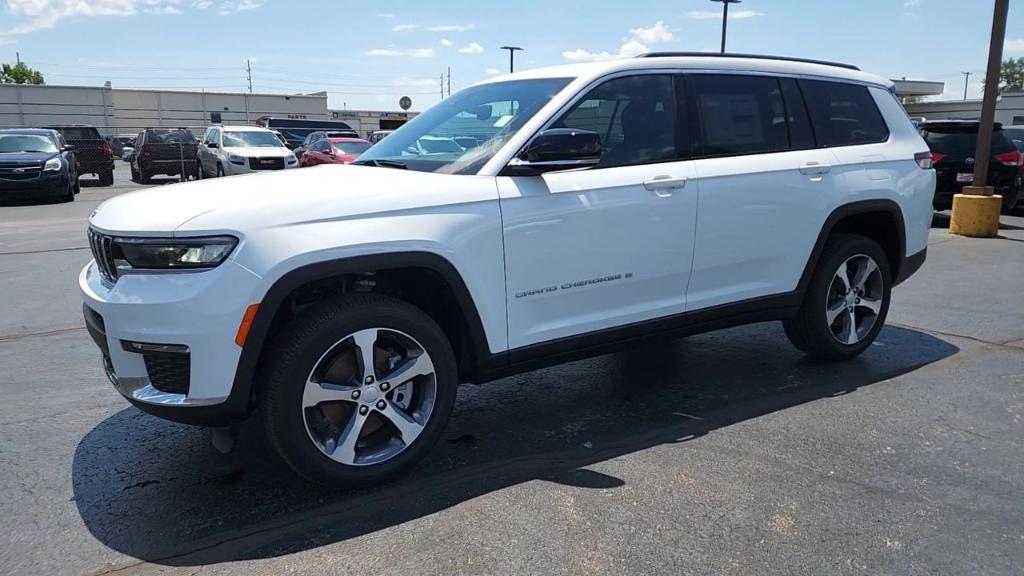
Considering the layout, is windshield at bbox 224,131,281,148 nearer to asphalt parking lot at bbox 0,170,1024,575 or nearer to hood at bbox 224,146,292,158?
hood at bbox 224,146,292,158

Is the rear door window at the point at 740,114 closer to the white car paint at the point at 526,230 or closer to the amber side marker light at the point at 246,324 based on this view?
the white car paint at the point at 526,230

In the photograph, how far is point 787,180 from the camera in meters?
4.40

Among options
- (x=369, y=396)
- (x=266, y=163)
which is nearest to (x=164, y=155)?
(x=266, y=163)

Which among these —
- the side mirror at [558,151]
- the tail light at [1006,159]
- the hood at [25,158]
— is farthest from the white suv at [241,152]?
the side mirror at [558,151]

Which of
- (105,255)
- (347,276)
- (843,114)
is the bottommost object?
(347,276)

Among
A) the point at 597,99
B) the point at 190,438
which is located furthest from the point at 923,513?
the point at 190,438

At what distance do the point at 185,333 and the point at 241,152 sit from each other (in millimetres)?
18051

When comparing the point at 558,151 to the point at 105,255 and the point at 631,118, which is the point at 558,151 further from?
the point at 105,255

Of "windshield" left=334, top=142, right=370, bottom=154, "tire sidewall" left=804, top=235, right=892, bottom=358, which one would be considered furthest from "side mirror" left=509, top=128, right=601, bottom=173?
"windshield" left=334, top=142, right=370, bottom=154

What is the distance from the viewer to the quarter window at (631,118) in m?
3.87

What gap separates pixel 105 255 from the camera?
3162 millimetres

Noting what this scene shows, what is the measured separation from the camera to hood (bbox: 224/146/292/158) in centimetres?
1948

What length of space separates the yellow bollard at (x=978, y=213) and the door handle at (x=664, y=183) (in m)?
9.06

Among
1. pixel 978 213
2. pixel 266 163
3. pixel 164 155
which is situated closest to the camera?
pixel 978 213
